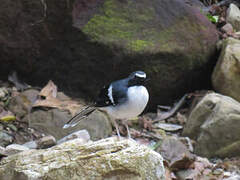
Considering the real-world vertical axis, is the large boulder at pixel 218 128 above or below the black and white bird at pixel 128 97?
below

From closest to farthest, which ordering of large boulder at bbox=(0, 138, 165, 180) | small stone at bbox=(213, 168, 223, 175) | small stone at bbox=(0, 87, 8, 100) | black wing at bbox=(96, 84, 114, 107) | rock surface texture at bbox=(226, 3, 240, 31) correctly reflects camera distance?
large boulder at bbox=(0, 138, 165, 180)
black wing at bbox=(96, 84, 114, 107)
small stone at bbox=(213, 168, 223, 175)
small stone at bbox=(0, 87, 8, 100)
rock surface texture at bbox=(226, 3, 240, 31)

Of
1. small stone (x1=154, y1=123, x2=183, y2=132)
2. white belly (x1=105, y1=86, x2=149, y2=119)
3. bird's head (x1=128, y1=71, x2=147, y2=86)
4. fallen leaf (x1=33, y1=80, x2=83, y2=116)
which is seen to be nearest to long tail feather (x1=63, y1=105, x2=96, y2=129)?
white belly (x1=105, y1=86, x2=149, y2=119)

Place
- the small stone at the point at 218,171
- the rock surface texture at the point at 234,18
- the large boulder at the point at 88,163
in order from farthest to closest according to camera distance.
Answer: the rock surface texture at the point at 234,18 < the small stone at the point at 218,171 < the large boulder at the point at 88,163

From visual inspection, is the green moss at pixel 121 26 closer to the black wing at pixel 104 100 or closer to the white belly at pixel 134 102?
the black wing at pixel 104 100

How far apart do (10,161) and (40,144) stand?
49.6 inches

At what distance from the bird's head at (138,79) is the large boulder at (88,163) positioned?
31.7 inches

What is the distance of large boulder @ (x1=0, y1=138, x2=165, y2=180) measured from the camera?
3896mm

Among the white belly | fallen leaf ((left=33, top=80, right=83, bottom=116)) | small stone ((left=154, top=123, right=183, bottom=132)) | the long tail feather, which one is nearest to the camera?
the white belly

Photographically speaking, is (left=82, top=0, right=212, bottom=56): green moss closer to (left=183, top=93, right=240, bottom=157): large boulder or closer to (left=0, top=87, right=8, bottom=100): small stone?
(left=183, top=93, right=240, bottom=157): large boulder

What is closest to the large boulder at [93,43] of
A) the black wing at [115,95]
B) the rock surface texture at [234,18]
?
the black wing at [115,95]

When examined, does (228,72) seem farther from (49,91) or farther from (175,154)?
(49,91)

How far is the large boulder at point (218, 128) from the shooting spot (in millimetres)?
6234

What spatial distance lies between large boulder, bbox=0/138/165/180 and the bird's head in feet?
2.64

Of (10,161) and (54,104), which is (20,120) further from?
(10,161)
